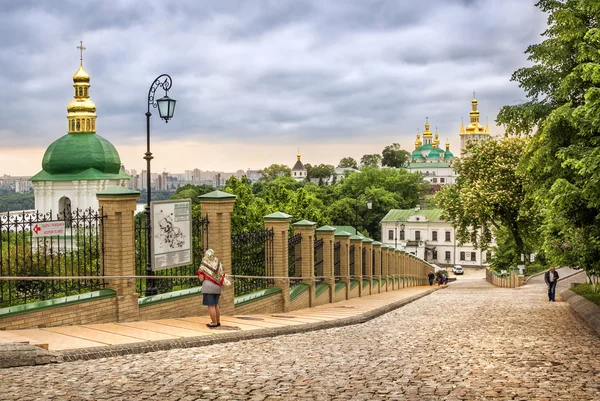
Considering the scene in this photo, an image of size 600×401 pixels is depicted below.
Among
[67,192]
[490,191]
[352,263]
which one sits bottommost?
[352,263]

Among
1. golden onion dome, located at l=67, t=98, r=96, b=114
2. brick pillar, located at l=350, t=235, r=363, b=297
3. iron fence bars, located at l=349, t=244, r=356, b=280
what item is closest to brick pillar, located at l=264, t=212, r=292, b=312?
iron fence bars, located at l=349, t=244, r=356, b=280

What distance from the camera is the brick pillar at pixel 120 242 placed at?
10.9m

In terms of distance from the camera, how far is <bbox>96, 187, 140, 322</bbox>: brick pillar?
1095 centimetres

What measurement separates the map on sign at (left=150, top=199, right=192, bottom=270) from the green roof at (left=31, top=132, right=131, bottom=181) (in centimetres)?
4942

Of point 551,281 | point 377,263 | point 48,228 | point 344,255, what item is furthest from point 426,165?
point 48,228

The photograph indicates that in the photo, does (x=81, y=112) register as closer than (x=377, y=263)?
No

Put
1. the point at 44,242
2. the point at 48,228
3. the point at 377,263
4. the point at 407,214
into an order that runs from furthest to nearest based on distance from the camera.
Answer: the point at 407,214
the point at 377,263
the point at 48,228
the point at 44,242

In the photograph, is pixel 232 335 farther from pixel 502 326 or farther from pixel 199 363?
pixel 502 326

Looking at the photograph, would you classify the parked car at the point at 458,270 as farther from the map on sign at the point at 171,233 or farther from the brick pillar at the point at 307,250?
the map on sign at the point at 171,233

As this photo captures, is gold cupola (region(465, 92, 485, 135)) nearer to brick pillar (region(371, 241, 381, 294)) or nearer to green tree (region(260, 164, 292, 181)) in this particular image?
green tree (region(260, 164, 292, 181))

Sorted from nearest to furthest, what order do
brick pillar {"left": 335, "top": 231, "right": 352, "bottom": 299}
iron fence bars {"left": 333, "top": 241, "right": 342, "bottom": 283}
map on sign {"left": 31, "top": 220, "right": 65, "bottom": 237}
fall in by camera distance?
map on sign {"left": 31, "top": 220, "right": 65, "bottom": 237}
iron fence bars {"left": 333, "top": 241, "right": 342, "bottom": 283}
brick pillar {"left": 335, "top": 231, "right": 352, "bottom": 299}

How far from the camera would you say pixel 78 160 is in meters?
60.8

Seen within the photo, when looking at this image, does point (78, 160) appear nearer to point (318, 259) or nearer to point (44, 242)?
point (318, 259)

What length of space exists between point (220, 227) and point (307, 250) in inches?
192
